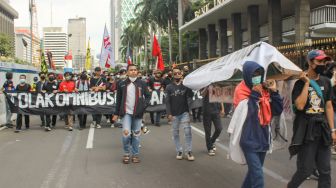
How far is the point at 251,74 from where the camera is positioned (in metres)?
4.87

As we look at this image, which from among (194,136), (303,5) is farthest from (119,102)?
(303,5)

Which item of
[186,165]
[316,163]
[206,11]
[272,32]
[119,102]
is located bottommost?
[186,165]

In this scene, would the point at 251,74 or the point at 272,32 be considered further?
the point at 272,32

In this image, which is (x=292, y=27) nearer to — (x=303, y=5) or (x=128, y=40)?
(x=303, y=5)

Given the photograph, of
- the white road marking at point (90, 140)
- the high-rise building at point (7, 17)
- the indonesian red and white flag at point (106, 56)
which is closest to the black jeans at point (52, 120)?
the white road marking at point (90, 140)

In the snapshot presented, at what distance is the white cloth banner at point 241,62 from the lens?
18.0 feet

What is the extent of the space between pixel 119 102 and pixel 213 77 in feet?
7.45

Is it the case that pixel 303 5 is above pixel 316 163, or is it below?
above

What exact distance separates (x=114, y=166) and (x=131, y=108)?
1081 millimetres

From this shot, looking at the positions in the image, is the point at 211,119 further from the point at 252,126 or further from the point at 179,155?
the point at 252,126

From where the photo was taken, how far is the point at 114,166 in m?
7.99

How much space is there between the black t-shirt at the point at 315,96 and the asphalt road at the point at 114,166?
1830mm

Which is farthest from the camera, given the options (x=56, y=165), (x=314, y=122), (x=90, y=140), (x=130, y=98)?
(x=90, y=140)

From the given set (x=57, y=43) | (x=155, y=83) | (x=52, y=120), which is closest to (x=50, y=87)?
(x=52, y=120)
